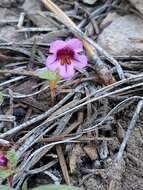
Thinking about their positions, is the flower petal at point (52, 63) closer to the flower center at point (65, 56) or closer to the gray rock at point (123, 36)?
the flower center at point (65, 56)

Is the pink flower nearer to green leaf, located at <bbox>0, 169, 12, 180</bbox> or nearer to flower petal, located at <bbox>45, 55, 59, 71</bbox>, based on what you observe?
flower petal, located at <bbox>45, 55, 59, 71</bbox>

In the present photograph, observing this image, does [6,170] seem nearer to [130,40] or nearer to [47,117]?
[47,117]

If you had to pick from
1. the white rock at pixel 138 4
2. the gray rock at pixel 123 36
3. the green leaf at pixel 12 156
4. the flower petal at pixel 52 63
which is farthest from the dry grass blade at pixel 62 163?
the white rock at pixel 138 4

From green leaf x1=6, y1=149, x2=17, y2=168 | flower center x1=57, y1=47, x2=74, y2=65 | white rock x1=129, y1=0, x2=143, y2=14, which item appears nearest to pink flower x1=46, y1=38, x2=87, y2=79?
flower center x1=57, y1=47, x2=74, y2=65

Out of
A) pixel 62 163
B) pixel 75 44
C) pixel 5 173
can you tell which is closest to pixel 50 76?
pixel 75 44

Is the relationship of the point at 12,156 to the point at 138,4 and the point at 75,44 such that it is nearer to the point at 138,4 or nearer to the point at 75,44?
the point at 75,44
